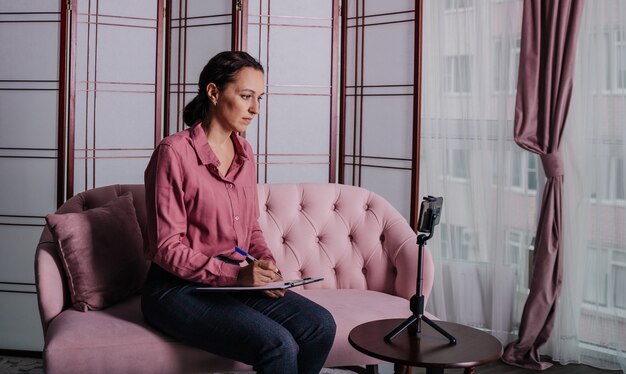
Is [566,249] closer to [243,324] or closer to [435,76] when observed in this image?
[435,76]

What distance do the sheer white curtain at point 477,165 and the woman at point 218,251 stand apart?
5.66ft

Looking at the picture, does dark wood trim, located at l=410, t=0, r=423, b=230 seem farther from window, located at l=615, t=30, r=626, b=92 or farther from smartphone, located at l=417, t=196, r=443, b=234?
smartphone, located at l=417, t=196, r=443, b=234

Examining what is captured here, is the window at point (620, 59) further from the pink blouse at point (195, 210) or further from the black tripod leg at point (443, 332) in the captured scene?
the pink blouse at point (195, 210)

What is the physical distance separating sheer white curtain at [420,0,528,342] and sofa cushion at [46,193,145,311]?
Answer: 1.95m

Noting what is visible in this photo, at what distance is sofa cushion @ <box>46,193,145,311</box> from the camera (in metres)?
2.57

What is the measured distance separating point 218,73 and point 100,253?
812 mm

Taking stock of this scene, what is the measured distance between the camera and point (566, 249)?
3.66 metres

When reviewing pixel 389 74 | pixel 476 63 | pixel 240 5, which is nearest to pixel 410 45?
pixel 389 74

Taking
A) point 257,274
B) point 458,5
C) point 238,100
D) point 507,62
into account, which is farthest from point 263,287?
point 458,5

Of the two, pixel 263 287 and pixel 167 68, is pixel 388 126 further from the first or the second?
pixel 263 287

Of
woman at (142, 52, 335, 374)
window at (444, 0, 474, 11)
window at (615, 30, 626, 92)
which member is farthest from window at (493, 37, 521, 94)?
woman at (142, 52, 335, 374)

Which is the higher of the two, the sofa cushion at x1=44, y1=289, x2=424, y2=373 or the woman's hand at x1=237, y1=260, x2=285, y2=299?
the woman's hand at x1=237, y1=260, x2=285, y2=299

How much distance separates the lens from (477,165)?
394 centimetres

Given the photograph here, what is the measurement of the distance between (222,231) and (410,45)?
5.12 ft
